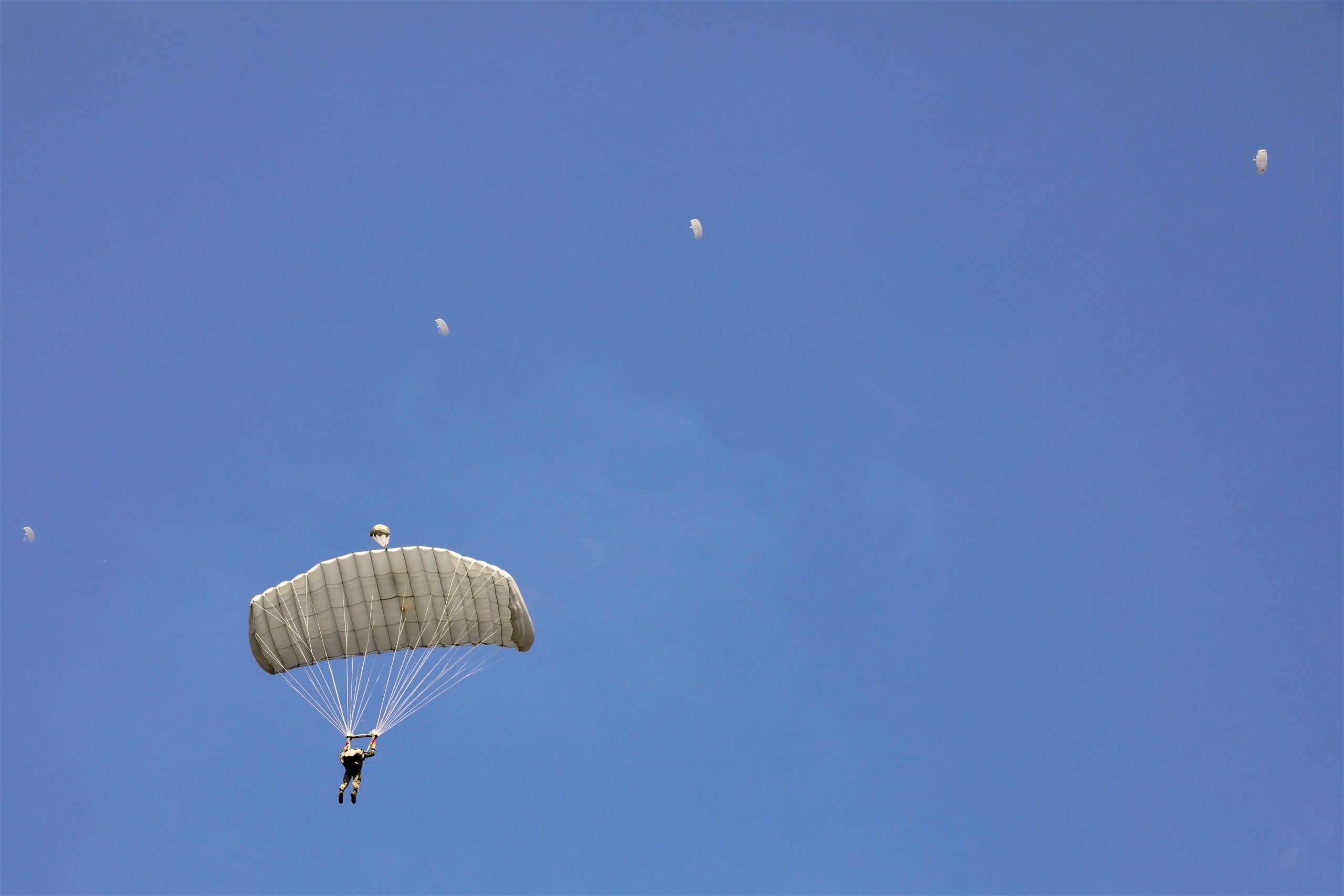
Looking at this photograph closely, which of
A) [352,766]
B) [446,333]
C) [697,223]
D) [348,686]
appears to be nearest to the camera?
[352,766]

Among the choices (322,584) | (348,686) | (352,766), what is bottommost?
(352,766)

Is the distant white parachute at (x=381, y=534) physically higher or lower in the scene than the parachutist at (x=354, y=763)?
higher

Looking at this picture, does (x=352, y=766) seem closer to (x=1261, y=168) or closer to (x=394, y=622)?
(x=394, y=622)

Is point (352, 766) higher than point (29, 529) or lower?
lower

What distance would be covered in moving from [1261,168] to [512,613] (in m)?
21.6

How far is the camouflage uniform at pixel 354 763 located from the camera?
30219 mm

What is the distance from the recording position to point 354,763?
30.4 m

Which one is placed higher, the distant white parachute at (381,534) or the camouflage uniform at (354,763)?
the distant white parachute at (381,534)

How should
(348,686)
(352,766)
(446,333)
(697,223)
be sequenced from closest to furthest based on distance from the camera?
1. (352,766)
2. (348,686)
3. (697,223)
4. (446,333)

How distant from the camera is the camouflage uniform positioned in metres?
30.2

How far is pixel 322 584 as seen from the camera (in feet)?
107

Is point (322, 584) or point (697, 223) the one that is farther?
point (697, 223)

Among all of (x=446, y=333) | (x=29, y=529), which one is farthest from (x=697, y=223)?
(x=29, y=529)

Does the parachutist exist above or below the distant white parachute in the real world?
below
